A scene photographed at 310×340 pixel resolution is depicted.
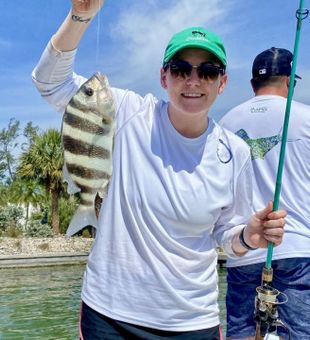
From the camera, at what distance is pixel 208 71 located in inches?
80.8

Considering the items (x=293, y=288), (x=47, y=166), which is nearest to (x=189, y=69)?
(x=293, y=288)

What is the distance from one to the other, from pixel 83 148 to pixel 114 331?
684 mm

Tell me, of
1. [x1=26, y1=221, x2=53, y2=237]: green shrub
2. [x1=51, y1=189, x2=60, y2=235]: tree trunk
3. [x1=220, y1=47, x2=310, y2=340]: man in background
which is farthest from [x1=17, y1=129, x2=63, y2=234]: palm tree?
[x1=220, y1=47, x2=310, y2=340]: man in background

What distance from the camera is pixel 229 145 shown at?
7.32 ft

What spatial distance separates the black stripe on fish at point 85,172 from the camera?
6.47 ft

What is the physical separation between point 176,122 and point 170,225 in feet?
1.38

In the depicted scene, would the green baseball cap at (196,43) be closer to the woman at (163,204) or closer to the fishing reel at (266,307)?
the woman at (163,204)

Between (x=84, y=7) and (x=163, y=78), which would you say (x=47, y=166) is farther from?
(x=84, y=7)

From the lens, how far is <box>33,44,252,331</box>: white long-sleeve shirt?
1998mm

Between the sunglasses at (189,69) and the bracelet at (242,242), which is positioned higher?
the sunglasses at (189,69)

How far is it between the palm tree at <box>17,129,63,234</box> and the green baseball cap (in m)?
25.1

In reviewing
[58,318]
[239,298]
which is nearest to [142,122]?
[239,298]

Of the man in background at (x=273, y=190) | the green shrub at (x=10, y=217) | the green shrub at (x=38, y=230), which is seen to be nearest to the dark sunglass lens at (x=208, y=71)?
the man in background at (x=273, y=190)

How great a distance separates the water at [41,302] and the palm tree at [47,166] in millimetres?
7268
